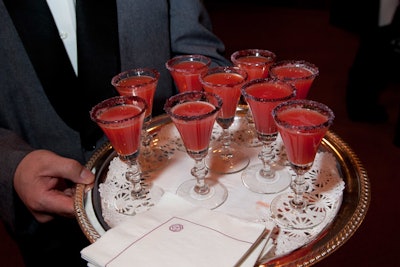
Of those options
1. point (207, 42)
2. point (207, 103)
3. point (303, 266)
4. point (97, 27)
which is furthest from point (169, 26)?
point (303, 266)

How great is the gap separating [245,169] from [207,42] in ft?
2.06

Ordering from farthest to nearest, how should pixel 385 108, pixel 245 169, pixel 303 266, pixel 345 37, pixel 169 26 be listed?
pixel 345 37 < pixel 385 108 < pixel 169 26 < pixel 245 169 < pixel 303 266

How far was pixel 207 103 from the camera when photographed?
1334 millimetres

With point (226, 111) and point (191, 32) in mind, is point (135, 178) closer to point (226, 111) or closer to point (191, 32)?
point (226, 111)

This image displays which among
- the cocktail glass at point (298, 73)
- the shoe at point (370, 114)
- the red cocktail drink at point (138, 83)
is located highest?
the cocktail glass at point (298, 73)

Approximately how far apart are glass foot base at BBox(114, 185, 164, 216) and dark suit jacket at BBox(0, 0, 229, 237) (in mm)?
329

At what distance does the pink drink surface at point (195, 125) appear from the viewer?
124cm

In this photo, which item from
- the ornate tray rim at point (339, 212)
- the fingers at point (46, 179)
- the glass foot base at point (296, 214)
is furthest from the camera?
the fingers at point (46, 179)

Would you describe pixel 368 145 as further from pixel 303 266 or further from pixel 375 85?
pixel 303 266

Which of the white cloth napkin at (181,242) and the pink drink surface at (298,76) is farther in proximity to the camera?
the pink drink surface at (298,76)

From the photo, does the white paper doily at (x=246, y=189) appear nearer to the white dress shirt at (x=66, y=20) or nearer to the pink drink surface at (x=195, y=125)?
the pink drink surface at (x=195, y=125)

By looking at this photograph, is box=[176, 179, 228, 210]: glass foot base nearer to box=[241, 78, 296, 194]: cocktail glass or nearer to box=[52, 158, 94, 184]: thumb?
box=[241, 78, 296, 194]: cocktail glass

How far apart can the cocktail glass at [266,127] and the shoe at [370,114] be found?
2096mm

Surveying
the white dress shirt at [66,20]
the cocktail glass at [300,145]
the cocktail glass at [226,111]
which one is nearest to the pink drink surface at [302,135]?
the cocktail glass at [300,145]
